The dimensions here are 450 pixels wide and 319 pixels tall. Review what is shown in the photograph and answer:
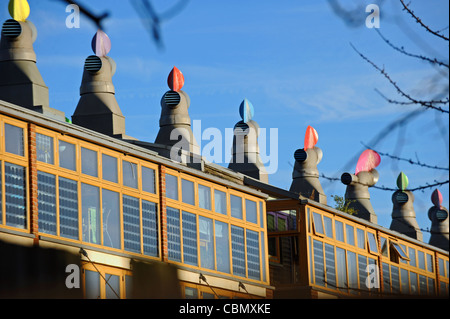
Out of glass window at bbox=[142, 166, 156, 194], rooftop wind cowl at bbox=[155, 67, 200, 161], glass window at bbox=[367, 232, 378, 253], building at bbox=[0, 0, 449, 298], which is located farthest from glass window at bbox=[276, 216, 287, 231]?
glass window at bbox=[142, 166, 156, 194]

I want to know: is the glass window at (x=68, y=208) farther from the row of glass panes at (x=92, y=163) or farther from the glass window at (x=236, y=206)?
the glass window at (x=236, y=206)

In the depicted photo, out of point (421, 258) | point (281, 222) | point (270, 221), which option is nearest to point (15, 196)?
point (270, 221)

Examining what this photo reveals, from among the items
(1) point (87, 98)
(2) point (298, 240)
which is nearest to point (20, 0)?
(1) point (87, 98)

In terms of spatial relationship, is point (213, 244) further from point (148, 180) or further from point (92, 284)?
point (92, 284)

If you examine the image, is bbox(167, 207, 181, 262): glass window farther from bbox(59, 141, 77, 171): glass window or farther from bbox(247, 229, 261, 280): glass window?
bbox(59, 141, 77, 171): glass window

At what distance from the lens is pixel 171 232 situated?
27.9 meters

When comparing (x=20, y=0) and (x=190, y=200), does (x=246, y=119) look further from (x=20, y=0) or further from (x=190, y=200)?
(x=190, y=200)

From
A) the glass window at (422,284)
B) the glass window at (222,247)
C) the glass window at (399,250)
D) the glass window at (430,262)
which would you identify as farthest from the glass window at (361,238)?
the glass window at (222,247)

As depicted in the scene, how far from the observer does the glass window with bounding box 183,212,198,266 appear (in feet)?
93.1

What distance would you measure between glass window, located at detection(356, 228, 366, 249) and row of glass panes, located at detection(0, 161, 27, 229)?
21.4 m

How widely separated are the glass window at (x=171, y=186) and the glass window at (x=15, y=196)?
664 cm
